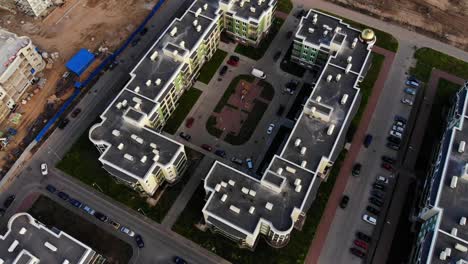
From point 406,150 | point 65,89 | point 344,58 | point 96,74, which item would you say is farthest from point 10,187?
point 406,150

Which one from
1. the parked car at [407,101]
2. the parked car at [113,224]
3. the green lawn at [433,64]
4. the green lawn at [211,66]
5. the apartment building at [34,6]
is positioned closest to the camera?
the parked car at [113,224]

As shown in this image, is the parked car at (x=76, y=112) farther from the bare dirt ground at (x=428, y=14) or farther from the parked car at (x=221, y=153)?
the bare dirt ground at (x=428, y=14)

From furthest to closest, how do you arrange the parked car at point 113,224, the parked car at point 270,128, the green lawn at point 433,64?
the green lawn at point 433,64
the parked car at point 270,128
the parked car at point 113,224

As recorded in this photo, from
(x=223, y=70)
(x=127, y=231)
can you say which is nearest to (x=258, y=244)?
(x=127, y=231)

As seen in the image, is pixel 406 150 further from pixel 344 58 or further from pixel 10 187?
pixel 10 187

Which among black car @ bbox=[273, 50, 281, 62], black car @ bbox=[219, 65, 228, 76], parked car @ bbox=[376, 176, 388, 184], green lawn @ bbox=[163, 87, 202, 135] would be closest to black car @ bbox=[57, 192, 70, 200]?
green lawn @ bbox=[163, 87, 202, 135]

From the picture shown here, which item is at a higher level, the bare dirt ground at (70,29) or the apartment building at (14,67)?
the bare dirt ground at (70,29)

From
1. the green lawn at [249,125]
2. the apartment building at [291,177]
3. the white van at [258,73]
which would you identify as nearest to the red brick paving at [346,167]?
the apartment building at [291,177]
